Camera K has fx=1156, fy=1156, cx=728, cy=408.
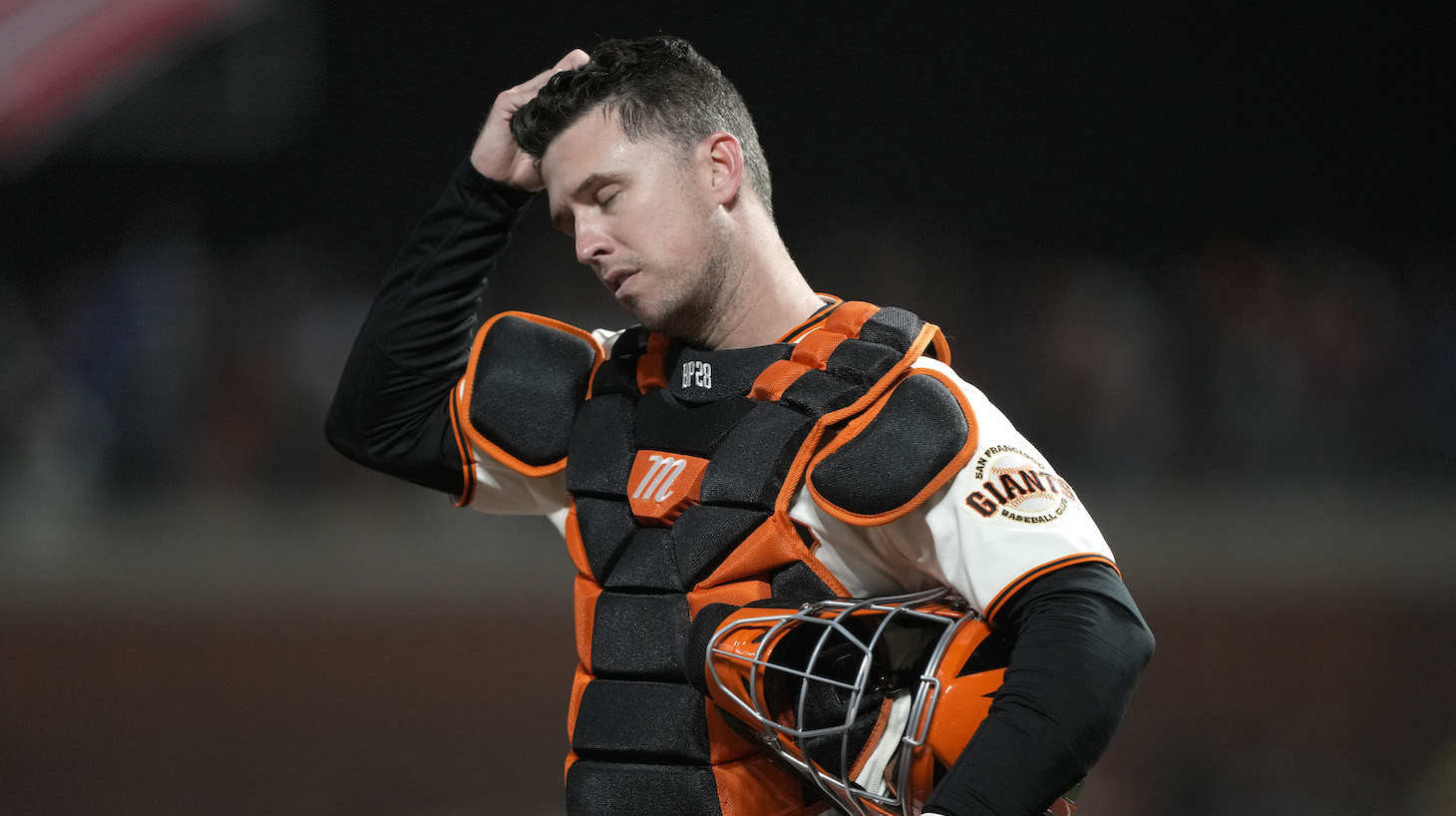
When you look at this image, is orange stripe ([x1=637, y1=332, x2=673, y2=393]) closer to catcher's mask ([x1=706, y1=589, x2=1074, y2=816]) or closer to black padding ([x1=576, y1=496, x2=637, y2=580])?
black padding ([x1=576, y1=496, x2=637, y2=580])

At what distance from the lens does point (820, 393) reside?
40.9 inches

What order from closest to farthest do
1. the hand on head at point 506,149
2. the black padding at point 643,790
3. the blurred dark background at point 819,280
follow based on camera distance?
the black padding at point 643,790 < the hand on head at point 506,149 < the blurred dark background at point 819,280

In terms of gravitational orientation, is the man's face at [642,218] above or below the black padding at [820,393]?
above

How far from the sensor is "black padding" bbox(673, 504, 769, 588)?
1031mm

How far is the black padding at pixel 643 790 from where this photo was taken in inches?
41.1

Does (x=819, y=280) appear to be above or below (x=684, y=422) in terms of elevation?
below

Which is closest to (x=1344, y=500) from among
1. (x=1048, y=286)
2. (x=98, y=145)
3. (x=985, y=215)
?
(x=1048, y=286)

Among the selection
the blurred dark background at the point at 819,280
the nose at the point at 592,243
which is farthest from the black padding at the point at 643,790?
the blurred dark background at the point at 819,280

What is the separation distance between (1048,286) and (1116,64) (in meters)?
0.90

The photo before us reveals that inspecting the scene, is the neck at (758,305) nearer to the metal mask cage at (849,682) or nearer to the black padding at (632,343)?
the black padding at (632,343)

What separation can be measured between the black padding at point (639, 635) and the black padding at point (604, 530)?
34 mm

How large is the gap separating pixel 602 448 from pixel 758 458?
20 cm

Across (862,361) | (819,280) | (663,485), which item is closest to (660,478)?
(663,485)

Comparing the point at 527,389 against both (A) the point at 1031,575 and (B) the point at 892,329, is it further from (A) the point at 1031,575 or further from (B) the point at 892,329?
(A) the point at 1031,575
